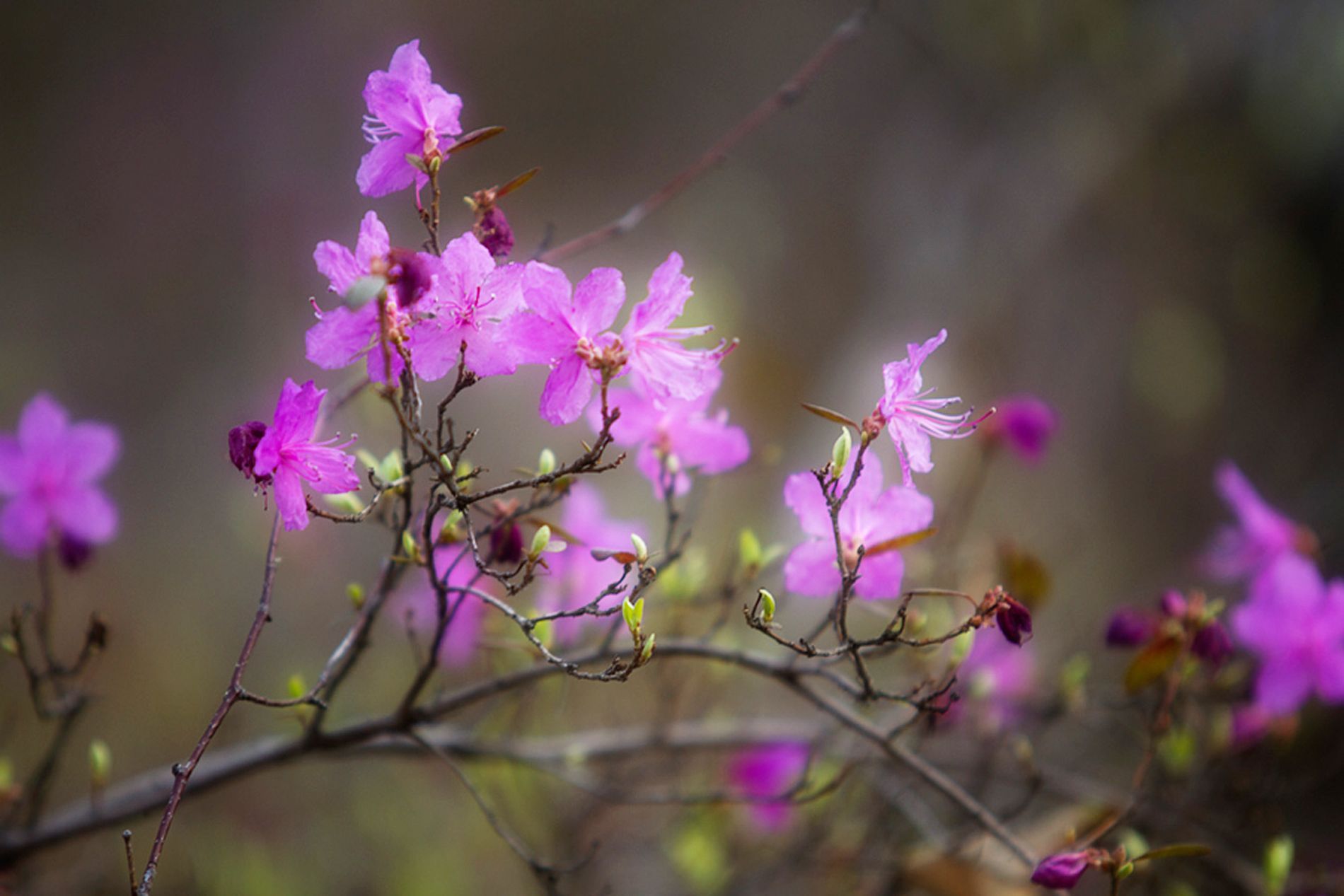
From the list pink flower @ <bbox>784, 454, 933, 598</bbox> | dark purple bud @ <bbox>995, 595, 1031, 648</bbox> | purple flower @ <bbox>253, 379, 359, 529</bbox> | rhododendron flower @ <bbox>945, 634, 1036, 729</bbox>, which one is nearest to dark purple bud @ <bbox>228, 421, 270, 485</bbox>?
purple flower @ <bbox>253, 379, 359, 529</bbox>

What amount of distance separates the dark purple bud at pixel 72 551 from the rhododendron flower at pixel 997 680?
95 cm

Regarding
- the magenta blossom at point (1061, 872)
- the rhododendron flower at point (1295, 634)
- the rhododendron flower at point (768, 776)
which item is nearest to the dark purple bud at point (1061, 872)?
the magenta blossom at point (1061, 872)

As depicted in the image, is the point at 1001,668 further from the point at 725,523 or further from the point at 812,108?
the point at 812,108

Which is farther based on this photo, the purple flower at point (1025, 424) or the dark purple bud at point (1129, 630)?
the purple flower at point (1025, 424)

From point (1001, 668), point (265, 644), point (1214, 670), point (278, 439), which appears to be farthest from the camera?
point (265, 644)

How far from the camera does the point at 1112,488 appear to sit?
7.62 ft

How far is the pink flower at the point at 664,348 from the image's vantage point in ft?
2.00

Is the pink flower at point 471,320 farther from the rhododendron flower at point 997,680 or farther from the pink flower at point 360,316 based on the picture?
the rhododendron flower at point 997,680

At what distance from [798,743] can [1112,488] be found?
1617 millimetres

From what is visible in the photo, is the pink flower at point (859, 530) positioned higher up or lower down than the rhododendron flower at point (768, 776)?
lower down


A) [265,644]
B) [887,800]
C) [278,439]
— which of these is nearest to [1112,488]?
[887,800]

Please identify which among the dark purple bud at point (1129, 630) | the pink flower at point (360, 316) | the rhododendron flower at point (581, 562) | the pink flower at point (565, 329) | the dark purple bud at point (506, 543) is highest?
the rhododendron flower at point (581, 562)

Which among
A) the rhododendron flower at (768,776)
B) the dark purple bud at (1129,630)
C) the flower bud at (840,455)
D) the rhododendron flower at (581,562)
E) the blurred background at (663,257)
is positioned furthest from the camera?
the blurred background at (663,257)

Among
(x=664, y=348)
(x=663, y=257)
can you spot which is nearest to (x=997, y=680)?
(x=664, y=348)
